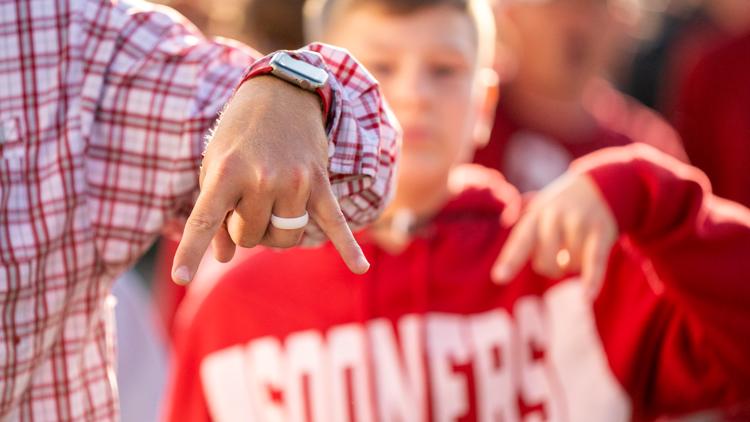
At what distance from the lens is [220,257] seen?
0.98 metres

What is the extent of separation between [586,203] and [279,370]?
70 centimetres

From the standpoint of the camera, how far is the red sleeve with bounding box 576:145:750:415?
5.32 ft

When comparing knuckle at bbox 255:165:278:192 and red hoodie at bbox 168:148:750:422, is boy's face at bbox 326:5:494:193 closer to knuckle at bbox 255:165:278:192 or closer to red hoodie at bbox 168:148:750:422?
red hoodie at bbox 168:148:750:422

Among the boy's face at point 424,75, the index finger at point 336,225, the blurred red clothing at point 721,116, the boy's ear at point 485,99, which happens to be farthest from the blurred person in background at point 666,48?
the index finger at point 336,225

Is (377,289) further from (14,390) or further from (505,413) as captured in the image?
(14,390)

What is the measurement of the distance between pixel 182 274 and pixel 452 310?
1072 millimetres

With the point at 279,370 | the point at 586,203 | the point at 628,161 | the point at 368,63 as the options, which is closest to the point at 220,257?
the point at 586,203

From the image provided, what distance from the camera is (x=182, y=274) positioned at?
0.92 metres

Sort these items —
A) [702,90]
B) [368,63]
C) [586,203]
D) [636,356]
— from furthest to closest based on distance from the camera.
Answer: [702,90] → [368,63] → [636,356] → [586,203]

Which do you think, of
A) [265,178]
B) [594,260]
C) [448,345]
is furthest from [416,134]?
[265,178]

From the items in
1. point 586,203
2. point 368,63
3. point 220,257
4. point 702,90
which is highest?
point 220,257

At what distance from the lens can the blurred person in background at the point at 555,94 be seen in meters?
3.21

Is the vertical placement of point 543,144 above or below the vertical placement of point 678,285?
below

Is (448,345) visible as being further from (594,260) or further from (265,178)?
(265,178)
